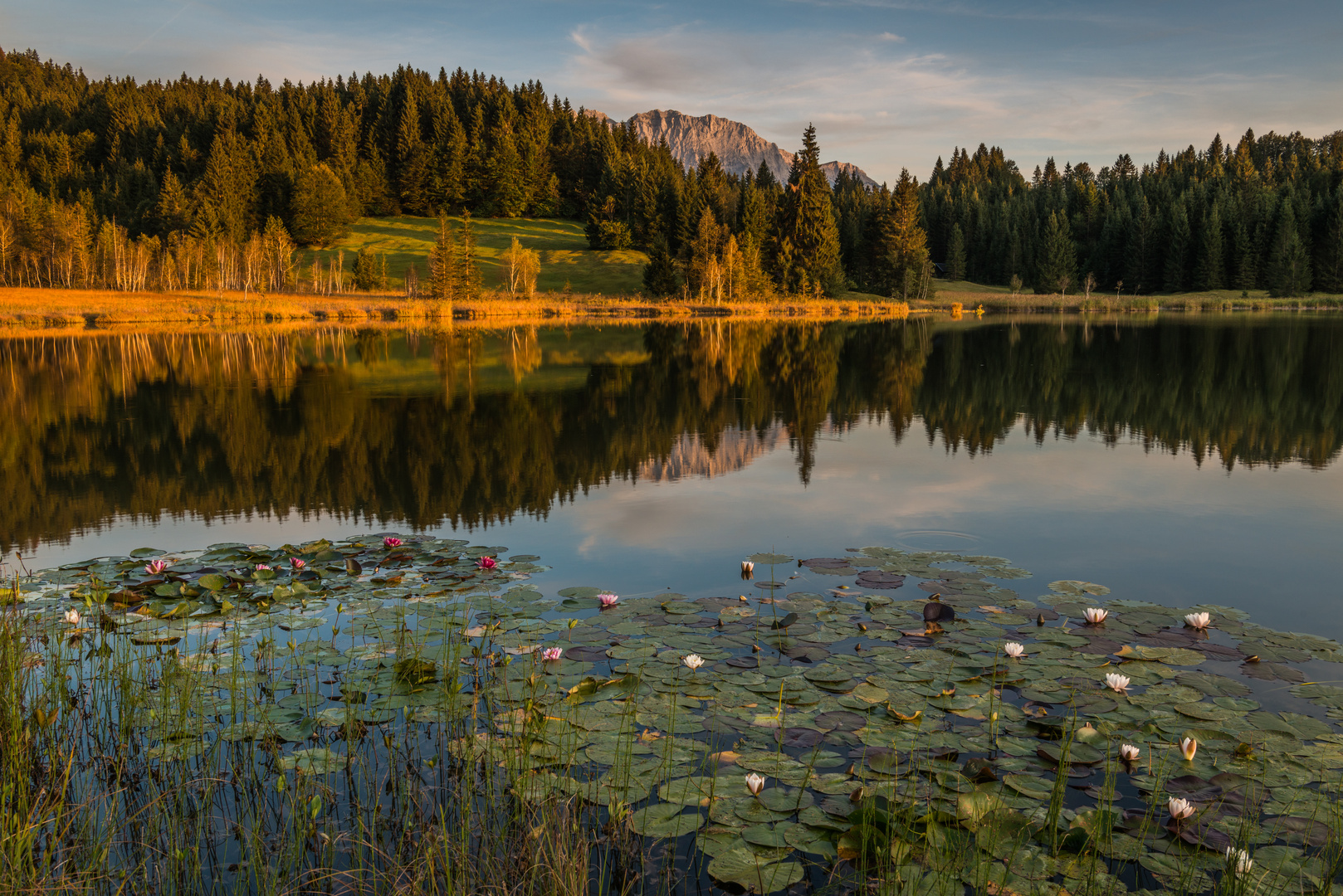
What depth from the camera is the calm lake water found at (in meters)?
9.66

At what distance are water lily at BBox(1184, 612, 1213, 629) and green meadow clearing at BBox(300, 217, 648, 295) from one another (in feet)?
261

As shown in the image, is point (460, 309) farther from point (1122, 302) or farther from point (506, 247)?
point (1122, 302)

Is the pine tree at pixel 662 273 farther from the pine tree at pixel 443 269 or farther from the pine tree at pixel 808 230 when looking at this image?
the pine tree at pixel 443 269

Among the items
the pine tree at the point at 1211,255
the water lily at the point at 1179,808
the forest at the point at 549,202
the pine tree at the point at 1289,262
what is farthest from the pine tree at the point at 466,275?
the pine tree at the point at 1289,262

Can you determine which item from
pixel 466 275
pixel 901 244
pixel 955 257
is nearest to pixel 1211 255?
pixel 955 257

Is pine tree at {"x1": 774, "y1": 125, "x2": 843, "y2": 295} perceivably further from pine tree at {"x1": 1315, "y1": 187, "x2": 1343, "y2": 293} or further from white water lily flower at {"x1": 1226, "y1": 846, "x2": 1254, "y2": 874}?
white water lily flower at {"x1": 1226, "y1": 846, "x2": 1254, "y2": 874}

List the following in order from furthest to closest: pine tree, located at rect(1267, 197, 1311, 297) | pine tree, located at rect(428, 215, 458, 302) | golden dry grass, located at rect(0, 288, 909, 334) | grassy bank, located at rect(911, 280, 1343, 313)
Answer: pine tree, located at rect(1267, 197, 1311, 297) → grassy bank, located at rect(911, 280, 1343, 313) → pine tree, located at rect(428, 215, 458, 302) → golden dry grass, located at rect(0, 288, 909, 334)

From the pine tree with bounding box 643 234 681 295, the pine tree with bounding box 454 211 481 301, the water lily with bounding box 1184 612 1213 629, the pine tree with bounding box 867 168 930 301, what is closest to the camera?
the water lily with bounding box 1184 612 1213 629

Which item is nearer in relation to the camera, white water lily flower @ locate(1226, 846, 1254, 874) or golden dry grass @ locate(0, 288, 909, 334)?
white water lily flower @ locate(1226, 846, 1254, 874)

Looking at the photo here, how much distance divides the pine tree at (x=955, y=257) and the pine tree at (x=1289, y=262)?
35.1 metres

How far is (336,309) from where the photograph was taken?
66688mm

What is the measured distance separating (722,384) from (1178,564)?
1744 cm

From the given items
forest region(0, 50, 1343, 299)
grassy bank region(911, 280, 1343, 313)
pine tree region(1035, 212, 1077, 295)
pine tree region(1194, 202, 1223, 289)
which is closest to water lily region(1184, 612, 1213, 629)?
forest region(0, 50, 1343, 299)

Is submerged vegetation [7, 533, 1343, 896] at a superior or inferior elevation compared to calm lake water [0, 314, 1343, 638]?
inferior
